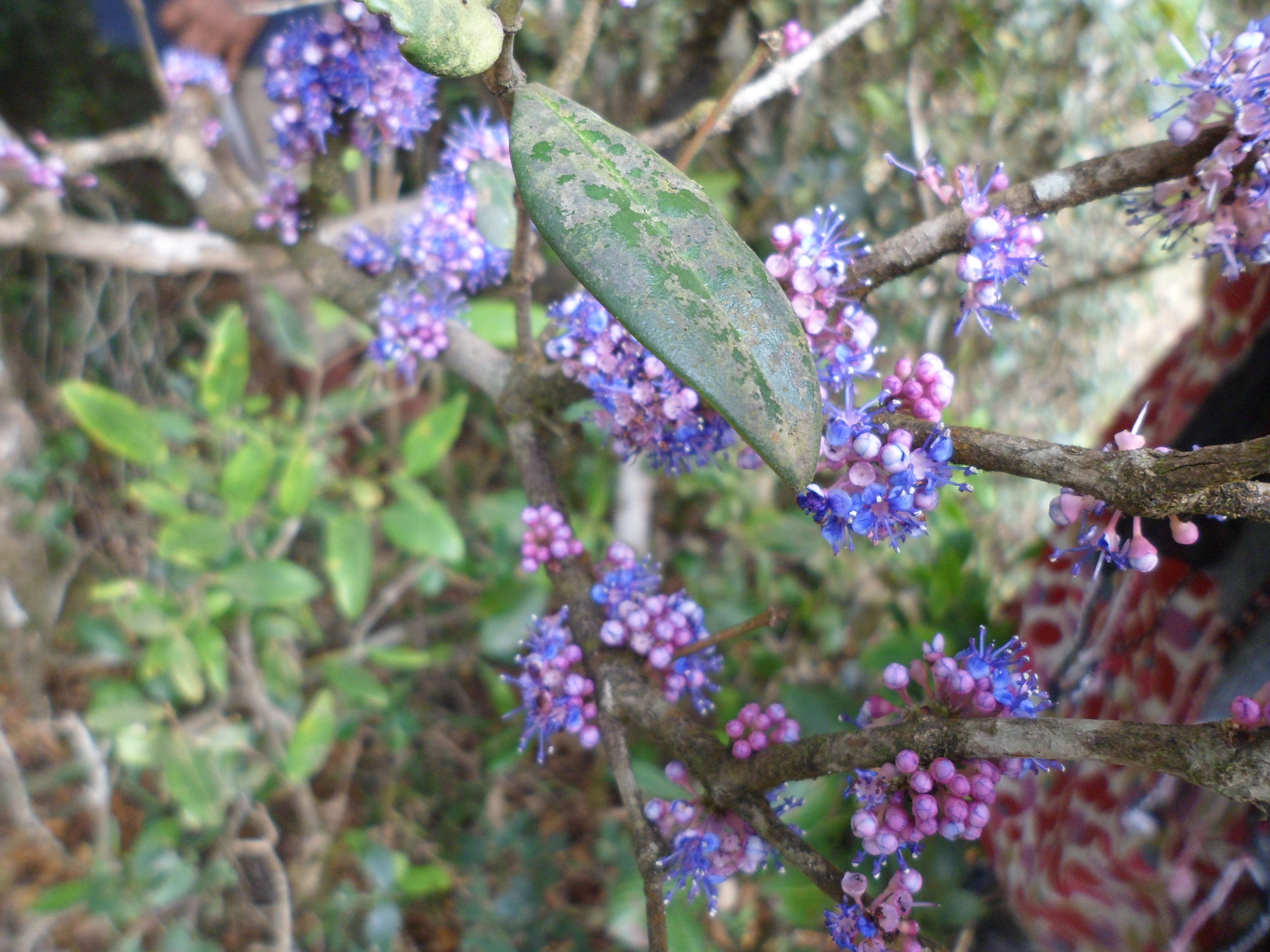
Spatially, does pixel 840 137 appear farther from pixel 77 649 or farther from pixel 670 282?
pixel 77 649

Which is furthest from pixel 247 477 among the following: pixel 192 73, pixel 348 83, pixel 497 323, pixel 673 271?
pixel 673 271

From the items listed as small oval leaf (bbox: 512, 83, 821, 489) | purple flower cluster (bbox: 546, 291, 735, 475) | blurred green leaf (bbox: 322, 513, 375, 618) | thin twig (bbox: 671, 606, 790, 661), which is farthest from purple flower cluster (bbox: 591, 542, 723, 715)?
blurred green leaf (bbox: 322, 513, 375, 618)

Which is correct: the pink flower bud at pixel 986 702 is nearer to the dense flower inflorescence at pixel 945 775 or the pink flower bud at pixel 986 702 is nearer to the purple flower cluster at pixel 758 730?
the dense flower inflorescence at pixel 945 775

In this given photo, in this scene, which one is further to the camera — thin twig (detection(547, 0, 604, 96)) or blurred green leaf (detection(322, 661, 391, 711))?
blurred green leaf (detection(322, 661, 391, 711))

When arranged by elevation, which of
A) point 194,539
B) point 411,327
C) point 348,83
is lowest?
point 194,539

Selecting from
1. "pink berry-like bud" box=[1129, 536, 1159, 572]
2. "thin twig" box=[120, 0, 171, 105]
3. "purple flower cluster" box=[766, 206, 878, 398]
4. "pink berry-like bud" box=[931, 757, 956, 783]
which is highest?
"thin twig" box=[120, 0, 171, 105]

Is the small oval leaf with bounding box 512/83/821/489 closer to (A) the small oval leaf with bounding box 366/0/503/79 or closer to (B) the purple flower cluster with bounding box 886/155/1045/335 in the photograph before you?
(A) the small oval leaf with bounding box 366/0/503/79

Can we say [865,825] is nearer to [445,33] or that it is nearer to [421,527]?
[445,33]
